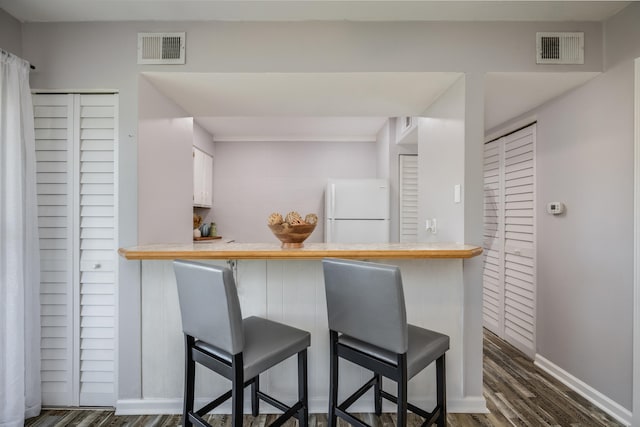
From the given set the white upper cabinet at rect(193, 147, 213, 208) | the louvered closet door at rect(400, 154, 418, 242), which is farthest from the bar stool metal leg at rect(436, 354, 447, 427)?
the white upper cabinet at rect(193, 147, 213, 208)

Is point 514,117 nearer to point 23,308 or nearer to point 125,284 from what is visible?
point 125,284

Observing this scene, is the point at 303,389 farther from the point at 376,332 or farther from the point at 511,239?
the point at 511,239

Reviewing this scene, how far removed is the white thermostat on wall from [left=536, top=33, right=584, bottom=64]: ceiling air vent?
922 mm

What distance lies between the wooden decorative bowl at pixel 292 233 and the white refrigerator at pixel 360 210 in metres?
1.96

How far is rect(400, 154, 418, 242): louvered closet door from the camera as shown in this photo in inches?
145

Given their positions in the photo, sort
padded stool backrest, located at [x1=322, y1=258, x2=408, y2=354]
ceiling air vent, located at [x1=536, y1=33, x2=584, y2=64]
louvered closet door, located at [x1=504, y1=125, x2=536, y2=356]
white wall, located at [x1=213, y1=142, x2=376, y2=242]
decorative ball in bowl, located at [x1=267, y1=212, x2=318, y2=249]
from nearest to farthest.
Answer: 1. padded stool backrest, located at [x1=322, y1=258, x2=408, y2=354]
2. decorative ball in bowl, located at [x1=267, y1=212, x2=318, y2=249]
3. ceiling air vent, located at [x1=536, y1=33, x2=584, y2=64]
4. louvered closet door, located at [x1=504, y1=125, x2=536, y2=356]
5. white wall, located at [x1=213, y1=142, x2=376, y2=242]

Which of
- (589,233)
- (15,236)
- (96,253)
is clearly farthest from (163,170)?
(589,233)

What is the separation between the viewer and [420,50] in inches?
69.9

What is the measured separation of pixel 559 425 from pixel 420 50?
228 cm

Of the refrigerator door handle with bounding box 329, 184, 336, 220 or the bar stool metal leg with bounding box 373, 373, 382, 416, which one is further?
the refrigerator door handle with bounding box 329, 184, 336, 220

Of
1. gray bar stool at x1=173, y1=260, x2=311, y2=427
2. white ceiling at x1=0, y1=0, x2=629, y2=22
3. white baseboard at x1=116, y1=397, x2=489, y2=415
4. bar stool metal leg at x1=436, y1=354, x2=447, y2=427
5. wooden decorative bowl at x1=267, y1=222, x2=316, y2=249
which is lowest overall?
white baseboard at x1=116, y1=397, x2=489, y2=415

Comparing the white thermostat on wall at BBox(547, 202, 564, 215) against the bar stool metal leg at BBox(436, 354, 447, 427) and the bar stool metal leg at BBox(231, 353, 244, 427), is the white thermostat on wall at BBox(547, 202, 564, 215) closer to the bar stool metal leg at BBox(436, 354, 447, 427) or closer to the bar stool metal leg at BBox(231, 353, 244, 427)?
Answer: the bar stool metal leg at BBox(436, 354, 447, 427)

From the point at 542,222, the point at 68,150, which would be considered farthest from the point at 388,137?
the point at 68,150

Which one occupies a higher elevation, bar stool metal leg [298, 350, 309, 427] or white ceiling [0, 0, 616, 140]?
white ceiling [0, 0, 616, 140]
